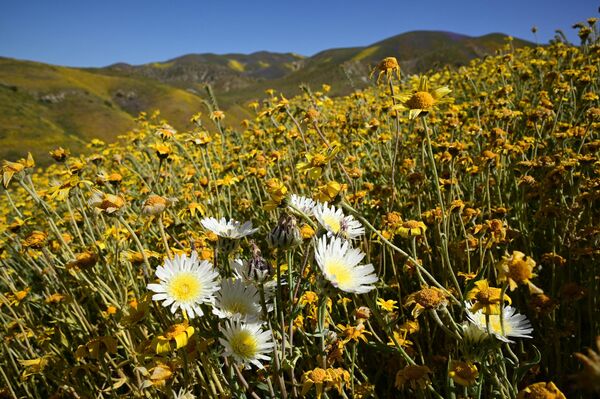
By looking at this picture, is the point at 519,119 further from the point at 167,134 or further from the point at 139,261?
the point at 139,261

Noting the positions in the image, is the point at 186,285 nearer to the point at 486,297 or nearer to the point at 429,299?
the point at 429,299

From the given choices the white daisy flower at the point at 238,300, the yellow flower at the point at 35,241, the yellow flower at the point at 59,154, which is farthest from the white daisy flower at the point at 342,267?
the yellow flower at the point at 59,154

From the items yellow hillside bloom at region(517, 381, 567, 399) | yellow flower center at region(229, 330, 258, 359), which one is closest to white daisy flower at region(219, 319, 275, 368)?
yellow flower center at region(229, 330, 258, 359)

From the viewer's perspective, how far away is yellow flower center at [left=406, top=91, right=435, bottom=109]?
4.65 feet

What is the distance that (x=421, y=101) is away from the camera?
1430mm

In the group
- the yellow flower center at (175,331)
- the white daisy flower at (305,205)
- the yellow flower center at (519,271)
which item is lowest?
the yellow flower center at (175,331)

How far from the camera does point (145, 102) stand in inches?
1516

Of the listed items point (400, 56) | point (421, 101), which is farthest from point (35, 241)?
point (400, 56)

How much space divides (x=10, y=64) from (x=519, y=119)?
174 feet

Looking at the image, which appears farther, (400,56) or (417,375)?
(400,56)

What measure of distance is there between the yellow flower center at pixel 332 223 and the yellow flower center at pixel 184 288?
0.49 meters

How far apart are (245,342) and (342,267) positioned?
41 cm

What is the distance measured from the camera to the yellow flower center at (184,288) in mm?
1139

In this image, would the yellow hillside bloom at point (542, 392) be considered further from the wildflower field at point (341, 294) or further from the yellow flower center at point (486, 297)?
the yellow flower center at point (486, 297)
